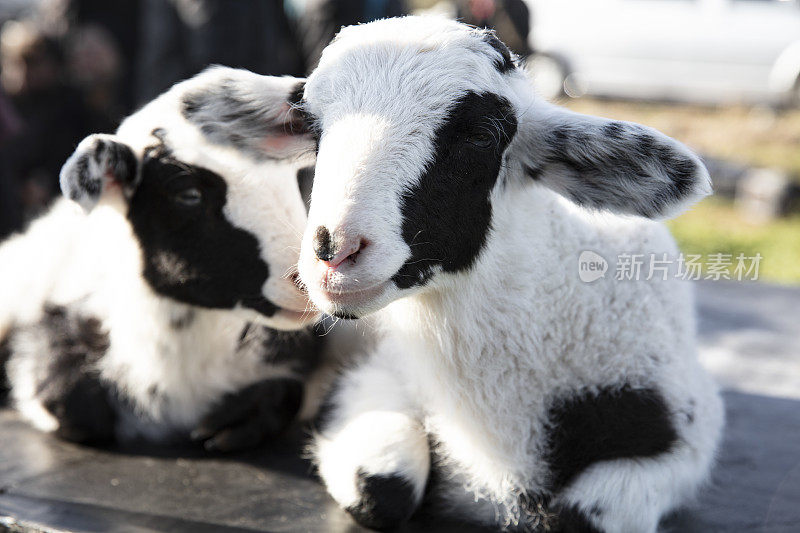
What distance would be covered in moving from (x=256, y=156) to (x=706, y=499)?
2.04 metres

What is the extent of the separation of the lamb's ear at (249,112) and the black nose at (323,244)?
28.7 inches

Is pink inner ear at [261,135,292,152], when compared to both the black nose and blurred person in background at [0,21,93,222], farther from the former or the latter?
blurred person in background at [0,21,93,222]

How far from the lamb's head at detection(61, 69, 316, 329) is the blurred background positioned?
3.52ft

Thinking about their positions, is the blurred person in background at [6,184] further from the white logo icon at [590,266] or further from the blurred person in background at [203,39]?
the white logo icon at [590,266]

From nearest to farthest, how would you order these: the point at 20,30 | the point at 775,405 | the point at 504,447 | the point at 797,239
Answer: the point at 504,447, the point at 775,405, the point at 20,30, the point at 797,239

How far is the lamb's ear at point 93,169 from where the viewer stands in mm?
2953

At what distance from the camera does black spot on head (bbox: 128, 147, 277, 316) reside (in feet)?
9.89

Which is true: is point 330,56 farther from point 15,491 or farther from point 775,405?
point 775,405

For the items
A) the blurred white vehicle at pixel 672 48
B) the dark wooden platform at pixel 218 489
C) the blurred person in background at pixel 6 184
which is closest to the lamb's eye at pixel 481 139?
the dark wooden platform at pixel 218 489

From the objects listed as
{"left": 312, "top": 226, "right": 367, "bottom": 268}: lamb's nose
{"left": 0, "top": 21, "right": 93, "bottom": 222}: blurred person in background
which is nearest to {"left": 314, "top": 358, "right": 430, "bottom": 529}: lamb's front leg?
{"left": 312, "top": 226, "right": 367, "bottom": 268}: lamb's nose

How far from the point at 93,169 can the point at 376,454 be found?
137cm

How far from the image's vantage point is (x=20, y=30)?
7324mm

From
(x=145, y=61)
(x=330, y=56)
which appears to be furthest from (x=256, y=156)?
(x=145, y=61)

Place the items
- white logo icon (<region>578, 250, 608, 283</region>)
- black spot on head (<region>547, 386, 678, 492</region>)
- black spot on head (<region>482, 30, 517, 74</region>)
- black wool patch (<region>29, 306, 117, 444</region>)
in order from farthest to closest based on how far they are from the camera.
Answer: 1. black wool patch (<region>29, 306, 117, 444</region>)
2. white logo icon (<region>578, 250, 608, 283</region>)
3. black spot on head (<region>547, 386, 678, 492</region>)
4. black spot on head (<region>482, 30, 517, 74</region>)
